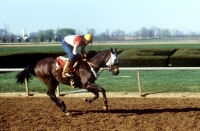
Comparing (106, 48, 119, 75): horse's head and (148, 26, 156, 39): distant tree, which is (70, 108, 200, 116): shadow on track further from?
(148, 26, 156, 39): distant tree

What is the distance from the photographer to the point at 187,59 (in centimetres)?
2033

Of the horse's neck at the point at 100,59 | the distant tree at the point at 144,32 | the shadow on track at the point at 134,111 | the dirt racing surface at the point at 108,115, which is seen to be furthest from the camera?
the distant tree at the point at 144,32

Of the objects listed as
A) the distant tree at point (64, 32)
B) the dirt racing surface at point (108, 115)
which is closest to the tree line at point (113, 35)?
the distant tree at point (64, 32)

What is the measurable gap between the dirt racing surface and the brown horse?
492 millimetres

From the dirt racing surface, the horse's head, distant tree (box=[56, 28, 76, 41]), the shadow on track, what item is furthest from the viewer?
distant tree (box=[56, 28, 76, 41])

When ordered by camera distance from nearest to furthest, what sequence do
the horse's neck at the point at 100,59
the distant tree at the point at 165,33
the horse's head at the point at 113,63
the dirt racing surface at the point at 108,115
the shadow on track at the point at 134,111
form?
the dirt racing surface at the point at 108,115 → the horse's head at the point at 113,63 → the horse's neck at the point at 100,59 → the shadow on track at the point at 134,111 → the distant tree at the point at 165,33

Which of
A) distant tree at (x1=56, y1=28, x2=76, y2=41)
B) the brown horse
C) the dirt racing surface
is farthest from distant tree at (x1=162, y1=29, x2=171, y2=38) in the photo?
the brown horse

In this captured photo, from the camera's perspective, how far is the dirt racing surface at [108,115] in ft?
21.4

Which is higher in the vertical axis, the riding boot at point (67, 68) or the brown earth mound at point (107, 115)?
the riding boot at point (67, 68)

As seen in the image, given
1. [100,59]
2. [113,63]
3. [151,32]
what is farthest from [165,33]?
[113,63]

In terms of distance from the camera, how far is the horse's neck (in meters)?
7.75

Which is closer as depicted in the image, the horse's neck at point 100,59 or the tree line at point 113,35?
the horse's neck at point 100,59

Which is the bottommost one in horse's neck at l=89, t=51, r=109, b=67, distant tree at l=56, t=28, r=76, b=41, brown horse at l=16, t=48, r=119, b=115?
brown horse at l=16, t=48, r=119, b=115

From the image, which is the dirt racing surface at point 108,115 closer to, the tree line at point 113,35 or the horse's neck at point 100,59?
the horse's neck at point 100,59
